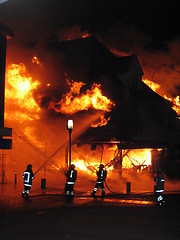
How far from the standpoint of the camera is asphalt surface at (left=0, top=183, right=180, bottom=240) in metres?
8.43

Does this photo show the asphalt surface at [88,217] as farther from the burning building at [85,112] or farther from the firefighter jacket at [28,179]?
the burning building at [85,112]

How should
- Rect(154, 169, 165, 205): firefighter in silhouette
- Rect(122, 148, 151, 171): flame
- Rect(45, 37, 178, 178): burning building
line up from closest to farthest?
1. Rect(154, 169, 165, 205): firefighter in silhouette
2. Rect(45, 37, 178, 178): burning building
3. Rect(122, 148, 151, 171): flame

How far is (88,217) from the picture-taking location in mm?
10664

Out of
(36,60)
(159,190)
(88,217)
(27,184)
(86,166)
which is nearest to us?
(88,217)

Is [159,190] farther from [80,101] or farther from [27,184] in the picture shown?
[80,101]

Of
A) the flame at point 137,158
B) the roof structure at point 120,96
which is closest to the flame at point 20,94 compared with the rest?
the roof structure at point 120,96

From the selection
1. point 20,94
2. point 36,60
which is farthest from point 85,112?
point 36,60

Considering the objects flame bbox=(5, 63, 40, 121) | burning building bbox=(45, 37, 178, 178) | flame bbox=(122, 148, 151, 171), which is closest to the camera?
burning building bbox=(45, 37, 178, 178)

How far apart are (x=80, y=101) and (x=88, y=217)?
14.5 m

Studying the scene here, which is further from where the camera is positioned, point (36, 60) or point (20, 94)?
point (36, 60)

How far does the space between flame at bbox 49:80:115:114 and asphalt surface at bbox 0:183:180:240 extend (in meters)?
9.18

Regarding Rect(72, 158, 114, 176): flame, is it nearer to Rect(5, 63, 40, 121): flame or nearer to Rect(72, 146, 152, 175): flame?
Rect(72, 146, 152, 175): flame

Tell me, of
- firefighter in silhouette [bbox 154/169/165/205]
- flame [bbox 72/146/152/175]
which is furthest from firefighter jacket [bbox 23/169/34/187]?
flame [bbox 72/146/152/175]

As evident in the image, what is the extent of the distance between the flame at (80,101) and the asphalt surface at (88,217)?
918 cm
